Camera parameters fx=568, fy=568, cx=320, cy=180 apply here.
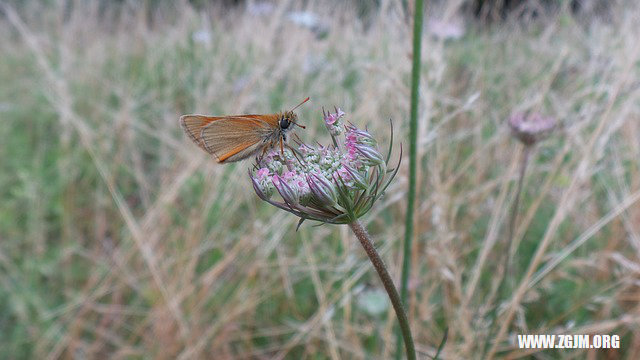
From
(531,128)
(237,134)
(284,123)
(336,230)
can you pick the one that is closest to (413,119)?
(284,123)

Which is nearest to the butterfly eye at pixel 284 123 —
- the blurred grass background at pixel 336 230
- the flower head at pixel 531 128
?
the blurred grass background at pixel 336 230

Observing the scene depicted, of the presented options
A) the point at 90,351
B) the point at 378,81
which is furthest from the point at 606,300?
the point at 90,351

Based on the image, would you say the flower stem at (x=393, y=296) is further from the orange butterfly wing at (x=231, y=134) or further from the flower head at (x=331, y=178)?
the orange butterfly wing at (x=231, y=134)

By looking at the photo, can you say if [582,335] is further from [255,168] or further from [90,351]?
[90,351]

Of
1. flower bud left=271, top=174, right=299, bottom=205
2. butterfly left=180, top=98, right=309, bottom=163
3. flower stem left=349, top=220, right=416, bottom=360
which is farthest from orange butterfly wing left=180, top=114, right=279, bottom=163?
flower stem left=349, top=220, right=416, bottom=360

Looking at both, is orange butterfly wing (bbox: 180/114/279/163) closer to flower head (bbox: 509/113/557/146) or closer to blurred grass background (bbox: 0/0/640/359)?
blurred grass background (bbox: 0/0/640/359)

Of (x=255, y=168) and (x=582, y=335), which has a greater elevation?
(x=255, y=168)
